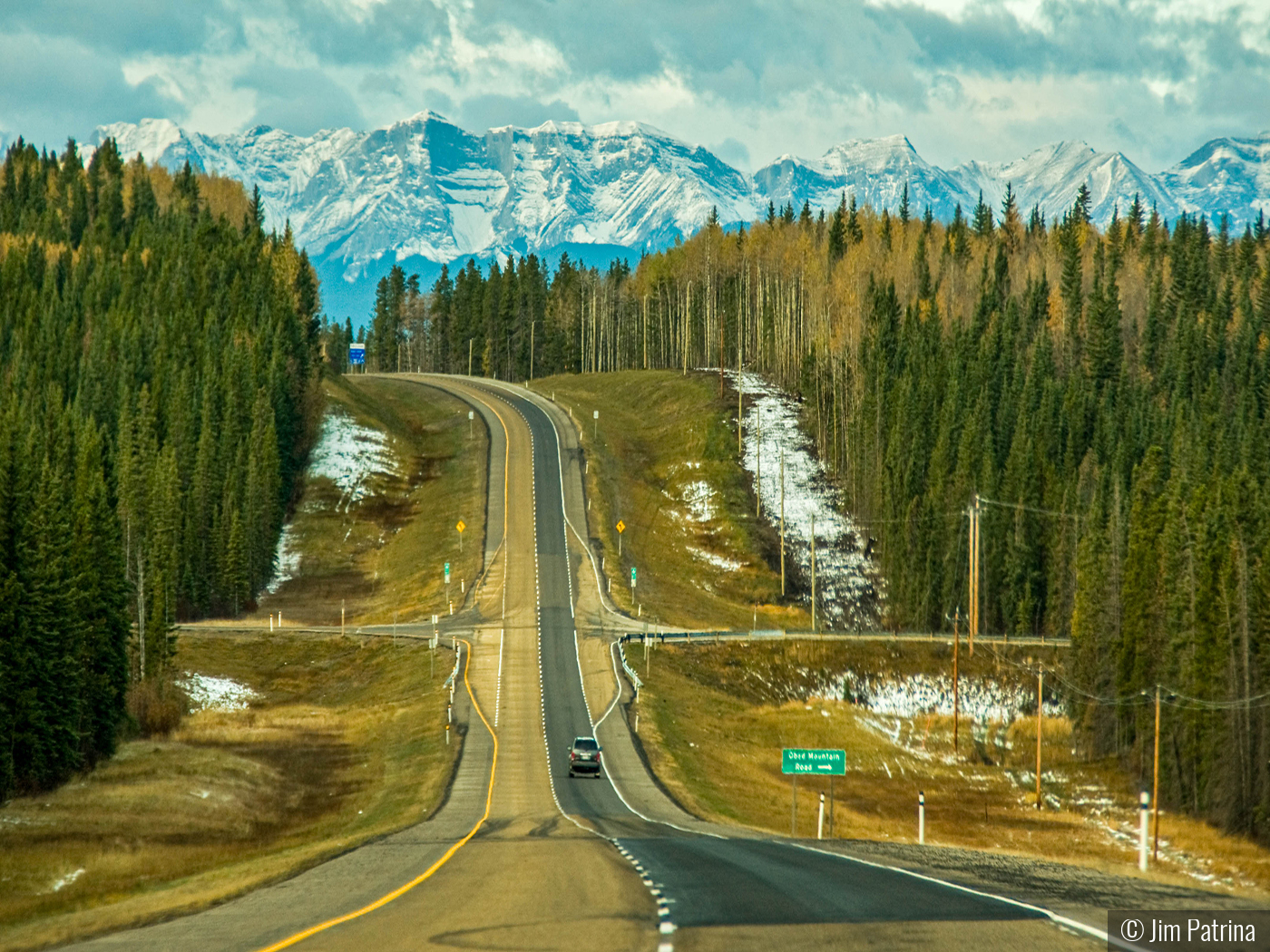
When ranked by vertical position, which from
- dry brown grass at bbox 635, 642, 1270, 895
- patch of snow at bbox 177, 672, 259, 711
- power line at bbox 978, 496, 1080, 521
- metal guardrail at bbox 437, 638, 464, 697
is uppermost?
power line at bbox 978, 496, 1080, 521

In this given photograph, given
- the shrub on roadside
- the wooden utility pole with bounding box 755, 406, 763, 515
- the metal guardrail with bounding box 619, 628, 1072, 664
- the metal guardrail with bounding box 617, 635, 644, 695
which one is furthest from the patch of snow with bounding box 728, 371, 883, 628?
the shrub on roadside

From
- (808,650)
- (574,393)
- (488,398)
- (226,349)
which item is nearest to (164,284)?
(226,349)

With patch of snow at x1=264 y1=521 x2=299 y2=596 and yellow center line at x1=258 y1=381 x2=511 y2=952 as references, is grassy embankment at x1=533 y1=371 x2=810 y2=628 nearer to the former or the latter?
patch of snow at x1=264 y1=521 x2=299 y2=596

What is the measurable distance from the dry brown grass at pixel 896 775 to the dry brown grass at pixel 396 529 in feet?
88.8

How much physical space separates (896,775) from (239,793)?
116 feet

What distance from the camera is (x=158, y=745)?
57656mm

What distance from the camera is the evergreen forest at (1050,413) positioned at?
71.2 metres

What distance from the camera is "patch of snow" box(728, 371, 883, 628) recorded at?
11562cm

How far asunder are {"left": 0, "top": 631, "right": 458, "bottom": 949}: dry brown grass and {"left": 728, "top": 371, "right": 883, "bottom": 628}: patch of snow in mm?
46230

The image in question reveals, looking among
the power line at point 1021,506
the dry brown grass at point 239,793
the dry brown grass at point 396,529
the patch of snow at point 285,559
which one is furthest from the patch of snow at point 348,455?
the power line at point 1021,506

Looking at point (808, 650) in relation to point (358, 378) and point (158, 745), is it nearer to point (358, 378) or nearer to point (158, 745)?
point (158, 745)

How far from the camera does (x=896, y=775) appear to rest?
222 feet

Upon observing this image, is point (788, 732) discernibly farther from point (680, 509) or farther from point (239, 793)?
point (680, 509)

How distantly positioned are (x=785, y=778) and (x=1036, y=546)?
181ft
